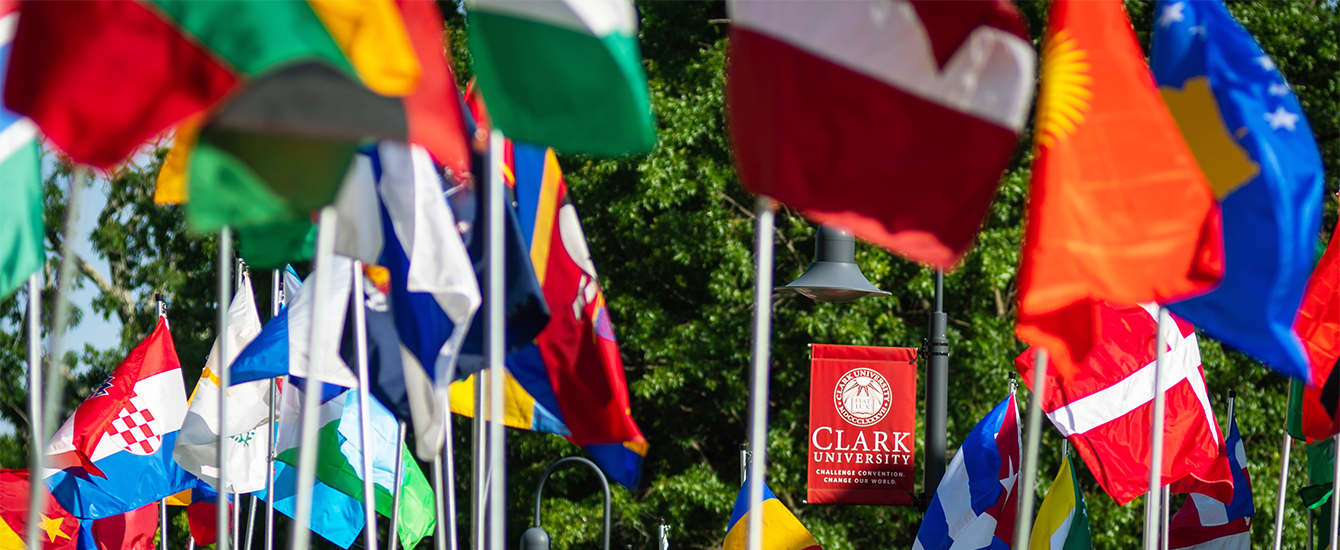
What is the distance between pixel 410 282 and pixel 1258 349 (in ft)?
11.2

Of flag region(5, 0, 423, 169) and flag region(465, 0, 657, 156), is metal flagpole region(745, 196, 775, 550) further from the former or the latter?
flag region(5, 0, 423, 169)

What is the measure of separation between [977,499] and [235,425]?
5737 millimetres

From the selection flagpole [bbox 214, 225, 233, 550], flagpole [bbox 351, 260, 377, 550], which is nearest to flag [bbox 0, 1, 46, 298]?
flagpole [bbox 214, 225, 233, 550]

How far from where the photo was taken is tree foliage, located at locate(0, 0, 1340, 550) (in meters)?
15.2

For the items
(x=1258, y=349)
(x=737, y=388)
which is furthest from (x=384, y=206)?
(x=737, y=388)

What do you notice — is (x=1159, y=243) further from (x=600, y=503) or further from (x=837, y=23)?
(x=600, y=503)

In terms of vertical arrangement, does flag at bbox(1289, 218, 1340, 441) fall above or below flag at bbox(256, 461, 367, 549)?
above

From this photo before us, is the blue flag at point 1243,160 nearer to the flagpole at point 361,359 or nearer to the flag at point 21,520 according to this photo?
the flagpole at point 361,359

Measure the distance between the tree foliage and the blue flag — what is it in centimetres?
889

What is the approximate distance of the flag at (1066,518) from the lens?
9289 mm

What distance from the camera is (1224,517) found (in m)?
11.1

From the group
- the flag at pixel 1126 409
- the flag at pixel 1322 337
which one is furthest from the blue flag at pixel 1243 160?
the flag at pixel 1322 337

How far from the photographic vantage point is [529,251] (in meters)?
6.62

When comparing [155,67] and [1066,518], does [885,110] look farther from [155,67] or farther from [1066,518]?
[1066,518]
